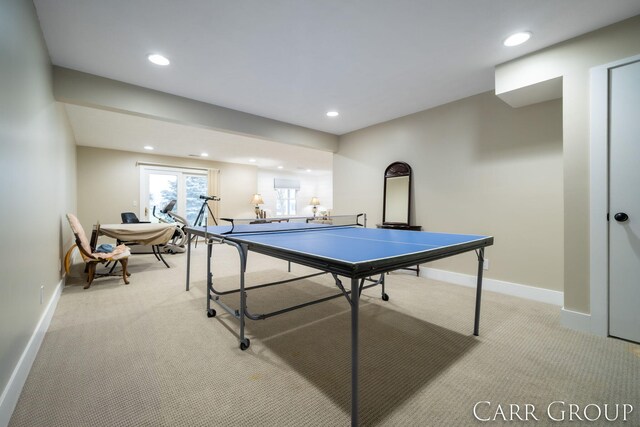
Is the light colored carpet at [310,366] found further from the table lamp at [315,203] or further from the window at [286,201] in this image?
the table lamp at [315,203]

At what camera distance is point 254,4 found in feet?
6.28

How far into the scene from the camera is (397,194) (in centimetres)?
428

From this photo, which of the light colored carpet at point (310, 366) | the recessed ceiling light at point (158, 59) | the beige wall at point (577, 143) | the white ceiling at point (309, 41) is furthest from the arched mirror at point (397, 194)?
the recessed ceiling light at point (158, 59)

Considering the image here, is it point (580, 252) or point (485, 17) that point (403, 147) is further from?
point (580, 252)

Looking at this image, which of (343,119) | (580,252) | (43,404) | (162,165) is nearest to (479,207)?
(580,252)

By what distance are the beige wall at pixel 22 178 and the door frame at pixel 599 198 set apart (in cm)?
377

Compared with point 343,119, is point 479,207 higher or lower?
lower

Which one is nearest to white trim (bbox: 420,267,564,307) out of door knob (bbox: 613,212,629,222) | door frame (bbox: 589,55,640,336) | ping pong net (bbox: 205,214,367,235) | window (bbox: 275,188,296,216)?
door frame (bbox: 589,55,640,336)

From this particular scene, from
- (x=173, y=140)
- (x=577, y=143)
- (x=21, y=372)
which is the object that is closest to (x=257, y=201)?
(x=173, y=140)

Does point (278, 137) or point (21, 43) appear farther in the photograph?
point (278, 137)

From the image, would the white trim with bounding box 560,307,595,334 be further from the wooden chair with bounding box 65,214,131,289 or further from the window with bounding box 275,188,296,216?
the window with bounding box 275,188,296,216

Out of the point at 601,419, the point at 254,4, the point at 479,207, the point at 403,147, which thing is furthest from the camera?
the point at 403,147

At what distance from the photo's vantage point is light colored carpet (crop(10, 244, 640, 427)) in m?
1.34

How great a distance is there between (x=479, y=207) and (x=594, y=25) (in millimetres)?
1927
